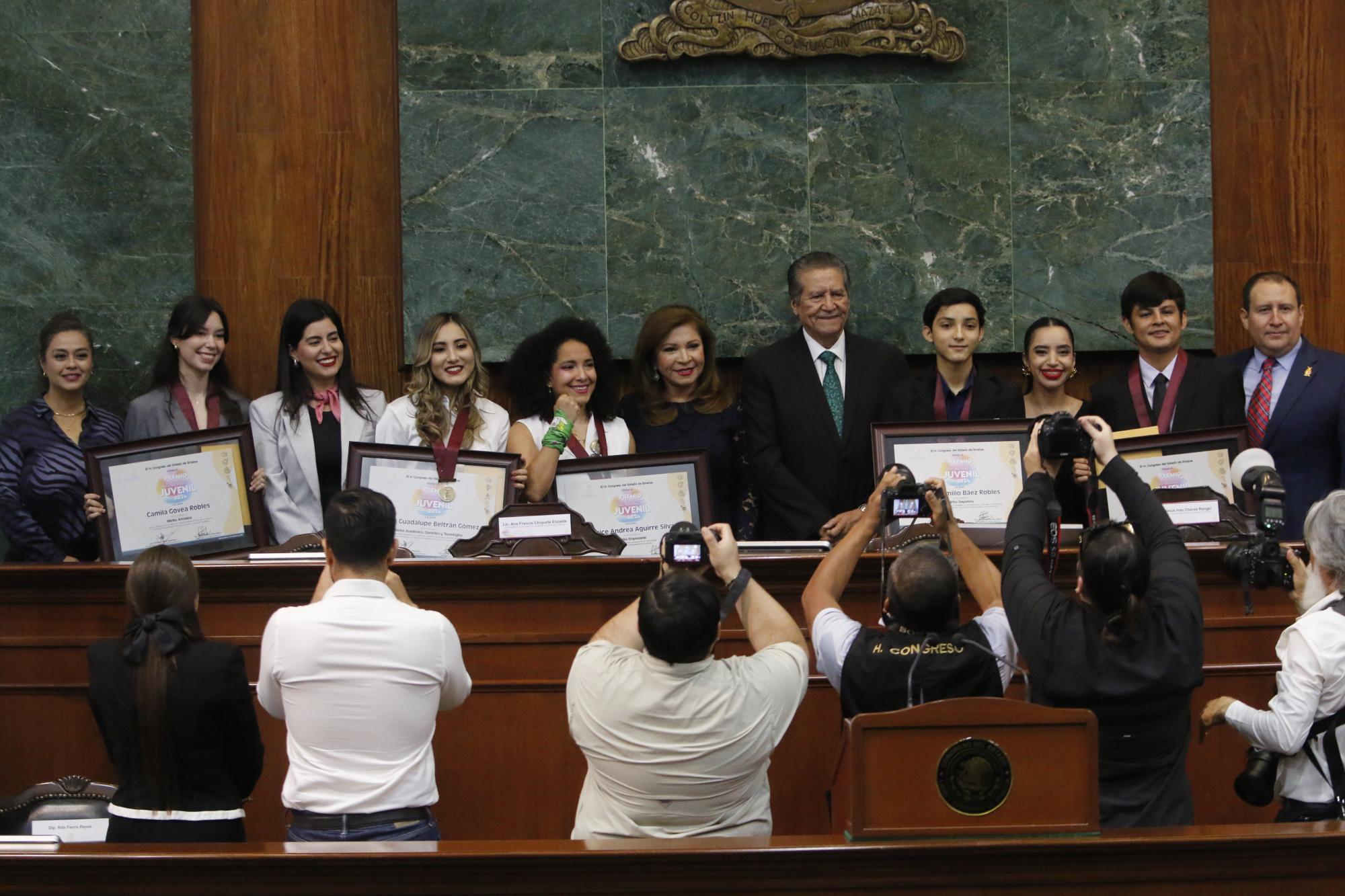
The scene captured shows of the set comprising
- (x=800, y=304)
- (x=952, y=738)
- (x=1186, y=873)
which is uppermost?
(x=800, y=304)

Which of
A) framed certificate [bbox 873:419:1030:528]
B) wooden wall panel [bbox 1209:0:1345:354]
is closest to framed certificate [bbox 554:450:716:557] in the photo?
framed certificate [bbox 873:419:1030:528]

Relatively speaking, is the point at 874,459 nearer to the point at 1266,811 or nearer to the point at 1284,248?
the point at 1266,811

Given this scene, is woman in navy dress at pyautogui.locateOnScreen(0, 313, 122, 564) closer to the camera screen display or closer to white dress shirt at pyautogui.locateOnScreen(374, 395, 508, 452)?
white dress shirt at pyautogui.locateOnScreen(374, 395, 508, 452)

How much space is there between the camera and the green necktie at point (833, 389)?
506 cm

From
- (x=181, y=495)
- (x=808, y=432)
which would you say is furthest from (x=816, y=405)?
(x=181, y=495)

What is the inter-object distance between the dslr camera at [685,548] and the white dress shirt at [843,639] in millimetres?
273

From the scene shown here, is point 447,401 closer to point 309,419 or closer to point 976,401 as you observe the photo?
point 309,419

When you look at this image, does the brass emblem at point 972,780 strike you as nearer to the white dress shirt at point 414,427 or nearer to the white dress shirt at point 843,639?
the white dress shirt at point 843,639

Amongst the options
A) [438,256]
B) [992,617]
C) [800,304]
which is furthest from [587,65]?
[992,617]

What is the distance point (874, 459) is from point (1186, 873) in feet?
6.83

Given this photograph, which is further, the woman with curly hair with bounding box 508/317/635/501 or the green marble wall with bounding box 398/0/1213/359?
the green marble wall with bounding box 398/0/1213/359

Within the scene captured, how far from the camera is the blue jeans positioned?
2.83 m

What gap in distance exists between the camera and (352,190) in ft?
19.3

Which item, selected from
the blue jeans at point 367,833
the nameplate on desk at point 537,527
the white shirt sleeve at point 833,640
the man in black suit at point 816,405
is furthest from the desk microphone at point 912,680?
the man in black suit at point 816,405
